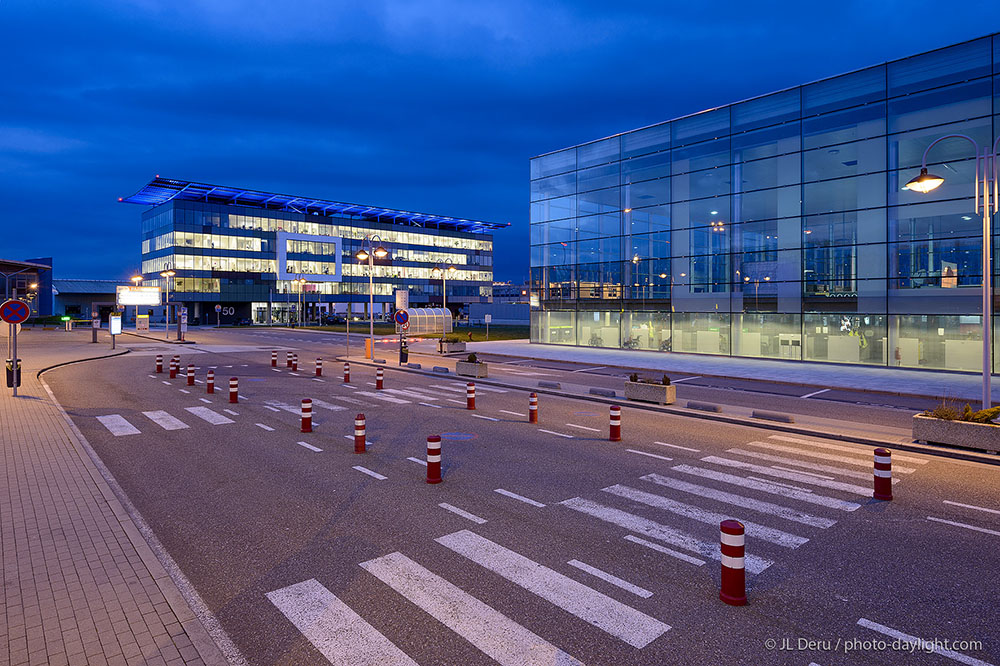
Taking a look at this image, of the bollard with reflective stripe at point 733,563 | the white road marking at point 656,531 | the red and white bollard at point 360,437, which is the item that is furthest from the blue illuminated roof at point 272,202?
the bollard with reflective stripe at point 733,563

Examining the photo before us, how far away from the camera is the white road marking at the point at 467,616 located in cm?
500

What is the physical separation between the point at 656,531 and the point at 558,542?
148 cm

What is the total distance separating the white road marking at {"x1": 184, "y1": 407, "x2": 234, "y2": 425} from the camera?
15.9 m

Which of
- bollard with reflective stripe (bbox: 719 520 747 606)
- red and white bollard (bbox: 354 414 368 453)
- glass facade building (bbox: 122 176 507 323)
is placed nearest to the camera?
bollard with reflective stripe (bbox: 719 520 747 606)

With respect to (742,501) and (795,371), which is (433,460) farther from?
(795,371)

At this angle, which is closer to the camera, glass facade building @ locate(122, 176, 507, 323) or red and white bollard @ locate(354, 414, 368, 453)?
red and white bollard @ locate(354, 414, 368, 453)

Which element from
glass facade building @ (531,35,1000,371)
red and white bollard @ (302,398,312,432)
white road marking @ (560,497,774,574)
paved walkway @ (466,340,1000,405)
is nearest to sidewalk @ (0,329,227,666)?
red and white bollard @ (302,398,312,432)

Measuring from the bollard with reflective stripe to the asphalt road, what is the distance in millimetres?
146

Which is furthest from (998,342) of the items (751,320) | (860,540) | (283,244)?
(283,244)

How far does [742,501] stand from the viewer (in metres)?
9.20

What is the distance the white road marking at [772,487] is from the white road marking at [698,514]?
1.69m

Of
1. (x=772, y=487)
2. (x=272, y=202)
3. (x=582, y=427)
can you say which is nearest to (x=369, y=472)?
(x=582, y=427)

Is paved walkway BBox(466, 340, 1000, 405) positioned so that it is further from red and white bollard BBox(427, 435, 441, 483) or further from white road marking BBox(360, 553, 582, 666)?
white road marking BBox(360, 553, 582, 666)

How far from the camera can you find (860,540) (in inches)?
299
